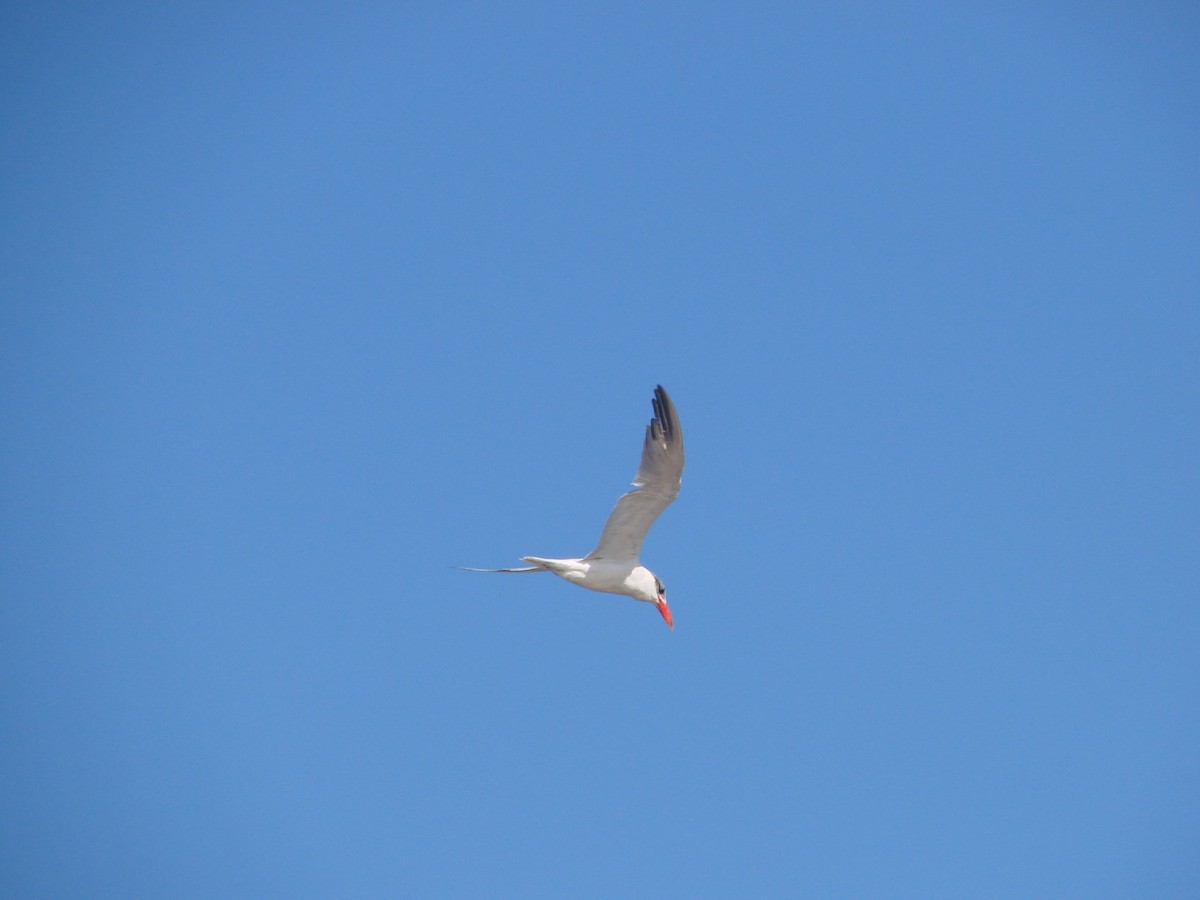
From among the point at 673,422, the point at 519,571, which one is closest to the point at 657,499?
the point at 673,422

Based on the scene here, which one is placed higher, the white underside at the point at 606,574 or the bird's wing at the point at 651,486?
the bird's wing at the point at 651,486

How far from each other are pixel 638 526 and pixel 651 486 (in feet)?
2.48

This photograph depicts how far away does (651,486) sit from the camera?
1372 cm

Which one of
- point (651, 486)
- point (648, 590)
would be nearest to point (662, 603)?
point (648, 590)

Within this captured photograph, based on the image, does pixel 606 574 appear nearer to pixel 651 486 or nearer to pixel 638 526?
pixel 638 526

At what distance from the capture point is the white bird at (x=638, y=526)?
13.5m

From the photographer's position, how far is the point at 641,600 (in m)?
15.1

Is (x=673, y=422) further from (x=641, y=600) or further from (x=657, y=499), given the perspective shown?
(x=641, y=600)

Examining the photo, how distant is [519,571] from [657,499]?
81.7 inches

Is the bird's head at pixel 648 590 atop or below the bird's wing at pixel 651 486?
below

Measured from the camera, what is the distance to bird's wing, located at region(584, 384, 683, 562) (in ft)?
44.1

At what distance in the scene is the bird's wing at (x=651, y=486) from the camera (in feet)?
44.1

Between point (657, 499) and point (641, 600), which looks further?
point (641, 600)

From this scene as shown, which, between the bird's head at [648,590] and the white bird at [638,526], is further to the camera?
the bird's head at [648,590]
